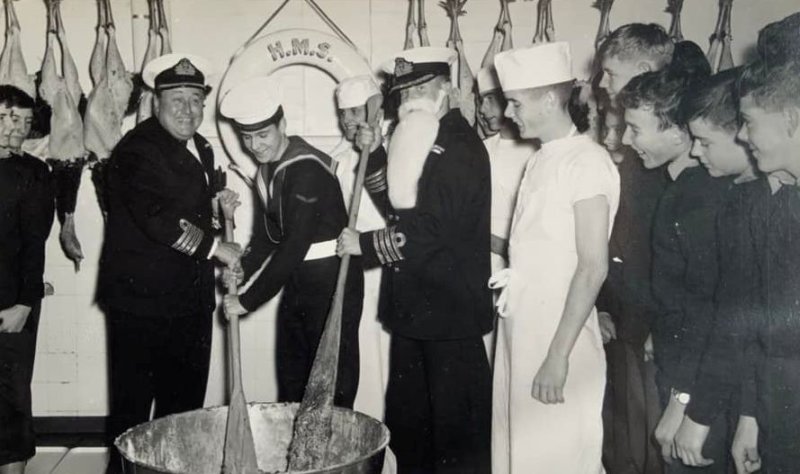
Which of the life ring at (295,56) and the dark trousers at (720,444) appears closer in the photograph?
the dark trousers at (720,444)

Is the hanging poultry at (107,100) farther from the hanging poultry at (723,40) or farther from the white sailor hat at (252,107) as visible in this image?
the hanging poultry at (723,40)

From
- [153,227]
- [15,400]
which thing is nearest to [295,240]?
[153,227]

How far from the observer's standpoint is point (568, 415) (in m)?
2.13

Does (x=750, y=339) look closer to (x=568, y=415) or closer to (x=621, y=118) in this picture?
(x=568, y=415)

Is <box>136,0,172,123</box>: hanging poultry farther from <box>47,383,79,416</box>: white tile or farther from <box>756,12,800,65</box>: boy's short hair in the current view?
<box>756,12,800,65</box>: boy's short hair

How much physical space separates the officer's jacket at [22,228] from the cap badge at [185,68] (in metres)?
0.57

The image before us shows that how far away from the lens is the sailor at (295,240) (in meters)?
2.58

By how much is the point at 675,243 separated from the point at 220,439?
1222 mm

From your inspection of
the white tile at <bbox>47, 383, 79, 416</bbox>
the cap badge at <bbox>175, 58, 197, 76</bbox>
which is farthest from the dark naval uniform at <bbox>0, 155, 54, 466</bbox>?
the white tile at <bbox>47, 383, 79, 416</bbox>

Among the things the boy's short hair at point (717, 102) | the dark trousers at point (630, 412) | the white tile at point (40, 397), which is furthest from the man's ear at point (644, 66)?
the white tile at point (40, 397)

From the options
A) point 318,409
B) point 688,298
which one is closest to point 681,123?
point 688,298

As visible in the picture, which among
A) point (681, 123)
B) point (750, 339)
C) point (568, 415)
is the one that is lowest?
point (568, 415)

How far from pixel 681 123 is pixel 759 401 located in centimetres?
78

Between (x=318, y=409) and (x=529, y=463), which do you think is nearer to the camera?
(x=318, y=409)
